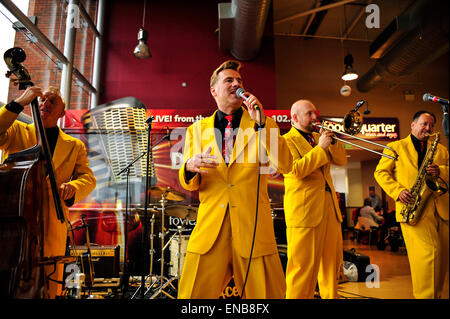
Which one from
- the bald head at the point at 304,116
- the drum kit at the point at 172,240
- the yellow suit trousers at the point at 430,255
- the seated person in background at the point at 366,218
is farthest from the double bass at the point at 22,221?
the seated person in background at the point at 366,218

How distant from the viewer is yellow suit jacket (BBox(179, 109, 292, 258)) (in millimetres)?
1560

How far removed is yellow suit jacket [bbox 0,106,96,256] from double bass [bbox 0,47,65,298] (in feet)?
0.79

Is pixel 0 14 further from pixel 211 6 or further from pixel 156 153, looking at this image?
pixel 211 6

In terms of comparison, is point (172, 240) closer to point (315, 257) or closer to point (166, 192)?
point (166, 192)

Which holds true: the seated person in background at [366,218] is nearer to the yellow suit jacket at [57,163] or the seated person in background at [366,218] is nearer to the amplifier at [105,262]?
the amplifier at [105,262]

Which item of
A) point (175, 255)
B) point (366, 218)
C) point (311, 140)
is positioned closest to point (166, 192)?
point (175, 255)

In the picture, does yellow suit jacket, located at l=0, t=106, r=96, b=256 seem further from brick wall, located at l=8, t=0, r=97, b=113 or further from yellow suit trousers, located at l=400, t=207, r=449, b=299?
yellow suit trousers, located at l=400, t=207, r=449, b=299

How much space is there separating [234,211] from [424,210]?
1.85 meters

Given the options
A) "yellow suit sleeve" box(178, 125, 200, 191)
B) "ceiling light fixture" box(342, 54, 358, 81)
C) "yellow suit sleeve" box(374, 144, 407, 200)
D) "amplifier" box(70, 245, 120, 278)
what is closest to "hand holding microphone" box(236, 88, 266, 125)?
"yellow suit sleeve" box(178, 125, 200, 191)

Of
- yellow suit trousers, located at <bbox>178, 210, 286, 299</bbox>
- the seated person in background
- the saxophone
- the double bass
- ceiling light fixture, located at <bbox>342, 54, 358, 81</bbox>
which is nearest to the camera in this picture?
the double bass

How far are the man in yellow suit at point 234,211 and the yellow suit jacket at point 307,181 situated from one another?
66 cm

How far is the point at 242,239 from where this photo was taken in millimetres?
1540
